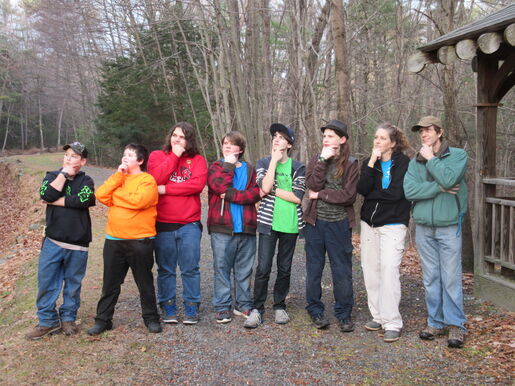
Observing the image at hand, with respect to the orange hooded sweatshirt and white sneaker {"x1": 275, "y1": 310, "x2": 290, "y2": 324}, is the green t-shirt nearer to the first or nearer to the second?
white sneaker {"x1": 275, "y1": 310, "x2": 290, "y2": 324}

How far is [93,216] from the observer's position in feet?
45.3

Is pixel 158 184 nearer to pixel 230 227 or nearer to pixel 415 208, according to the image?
pixel 230 227

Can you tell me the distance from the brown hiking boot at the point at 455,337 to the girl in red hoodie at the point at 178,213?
2529 millimetres

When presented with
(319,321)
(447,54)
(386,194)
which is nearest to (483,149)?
(447,54)

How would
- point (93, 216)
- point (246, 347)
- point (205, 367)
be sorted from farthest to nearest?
1. point (93, 216)
2. point (246, 347)
3. point (205, 367)

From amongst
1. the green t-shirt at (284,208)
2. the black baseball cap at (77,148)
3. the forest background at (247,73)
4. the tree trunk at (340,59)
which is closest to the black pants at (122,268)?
the black baseball cap at (77,148)

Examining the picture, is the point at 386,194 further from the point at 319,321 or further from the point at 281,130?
the point at 319,321

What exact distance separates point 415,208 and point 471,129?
39.4 feet

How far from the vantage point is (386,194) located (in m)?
4.70

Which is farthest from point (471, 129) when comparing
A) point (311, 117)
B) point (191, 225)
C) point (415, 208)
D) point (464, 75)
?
point (191, 225)

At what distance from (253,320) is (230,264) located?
0.65 meters

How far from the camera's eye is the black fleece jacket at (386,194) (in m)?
4.66

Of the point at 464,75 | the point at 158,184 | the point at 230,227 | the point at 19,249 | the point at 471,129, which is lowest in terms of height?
the point at 19,249

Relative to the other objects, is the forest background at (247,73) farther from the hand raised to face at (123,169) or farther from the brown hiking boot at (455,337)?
the hand raised to face at (123,169)
